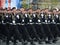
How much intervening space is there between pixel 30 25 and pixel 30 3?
4.22 feet

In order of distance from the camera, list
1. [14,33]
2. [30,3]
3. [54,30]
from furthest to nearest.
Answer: [30,3] < [54,30] < [14,33]

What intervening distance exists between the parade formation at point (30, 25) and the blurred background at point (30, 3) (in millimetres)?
510

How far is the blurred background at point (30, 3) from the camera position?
27.9 ft

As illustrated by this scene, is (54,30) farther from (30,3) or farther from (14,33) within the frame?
(30,3)

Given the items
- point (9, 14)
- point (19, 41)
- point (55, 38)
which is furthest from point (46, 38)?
point (9, 14)

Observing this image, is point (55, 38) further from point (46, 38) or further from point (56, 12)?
point (56, 12)

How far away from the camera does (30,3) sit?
863 centimetres

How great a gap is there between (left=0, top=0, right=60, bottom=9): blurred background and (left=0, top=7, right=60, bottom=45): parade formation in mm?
510

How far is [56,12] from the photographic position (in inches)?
314

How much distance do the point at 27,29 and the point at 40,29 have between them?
1.34 ft

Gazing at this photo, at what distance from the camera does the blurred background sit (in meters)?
8.52

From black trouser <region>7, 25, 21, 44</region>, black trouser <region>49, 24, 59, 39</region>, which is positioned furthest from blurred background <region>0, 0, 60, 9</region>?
black trouser <region>7, 25, 21, 44</region>

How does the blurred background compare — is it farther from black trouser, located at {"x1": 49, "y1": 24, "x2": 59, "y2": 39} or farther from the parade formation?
black trouser, located at {"x1": 49, "y1": 24, "x2": 59, "y2": 39}

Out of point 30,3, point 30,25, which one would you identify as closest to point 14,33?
point 30,25
